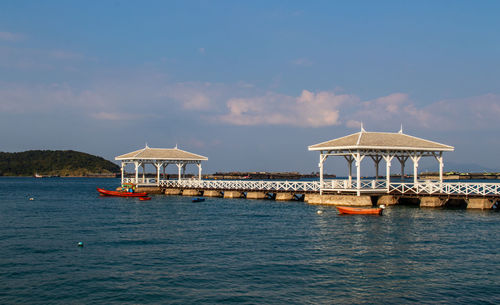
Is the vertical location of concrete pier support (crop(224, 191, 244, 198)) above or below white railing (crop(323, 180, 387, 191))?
below

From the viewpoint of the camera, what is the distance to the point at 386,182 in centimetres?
4350

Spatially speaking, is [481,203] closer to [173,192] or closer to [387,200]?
[387,200]

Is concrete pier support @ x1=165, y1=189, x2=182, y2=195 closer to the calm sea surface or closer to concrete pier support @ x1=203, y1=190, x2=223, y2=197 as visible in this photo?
concrete pier support @ x1=203, y1=190, x2=223, y2=197

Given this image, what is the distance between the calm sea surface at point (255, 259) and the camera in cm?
1656

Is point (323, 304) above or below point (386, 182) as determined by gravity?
below

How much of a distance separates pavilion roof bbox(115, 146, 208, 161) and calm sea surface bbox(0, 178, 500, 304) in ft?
81.7

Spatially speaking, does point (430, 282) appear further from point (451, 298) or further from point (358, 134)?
→ point (358, 134)

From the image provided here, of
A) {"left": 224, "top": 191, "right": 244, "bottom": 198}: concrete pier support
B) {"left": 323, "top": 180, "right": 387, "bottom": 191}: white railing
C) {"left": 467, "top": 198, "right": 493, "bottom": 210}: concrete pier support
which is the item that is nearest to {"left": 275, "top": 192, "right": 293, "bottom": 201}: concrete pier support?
{"left": 323, "top": 180, "right": 387, "bottom": 191}: white railing

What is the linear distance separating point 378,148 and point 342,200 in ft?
18.3

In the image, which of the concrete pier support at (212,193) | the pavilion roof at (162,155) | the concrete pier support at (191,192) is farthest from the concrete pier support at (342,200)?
the pavilion roof at (162,155)

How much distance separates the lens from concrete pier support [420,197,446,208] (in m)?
40.8

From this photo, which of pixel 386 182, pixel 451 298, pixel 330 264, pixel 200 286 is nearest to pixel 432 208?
pixel 386 182

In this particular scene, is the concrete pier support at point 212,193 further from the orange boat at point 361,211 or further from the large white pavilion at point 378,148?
the orange boat at point 361,211

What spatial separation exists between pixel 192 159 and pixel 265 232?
36910 mm
